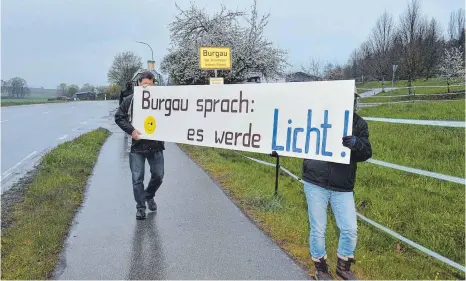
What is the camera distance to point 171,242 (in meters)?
4.67

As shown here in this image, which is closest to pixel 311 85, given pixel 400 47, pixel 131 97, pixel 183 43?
pixel 131 97

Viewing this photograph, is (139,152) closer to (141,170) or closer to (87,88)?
(141,170)

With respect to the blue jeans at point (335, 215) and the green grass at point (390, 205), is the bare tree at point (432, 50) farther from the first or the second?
the blue jeans at point (335, 215)

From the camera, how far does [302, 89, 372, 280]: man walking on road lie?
3551 millimetres

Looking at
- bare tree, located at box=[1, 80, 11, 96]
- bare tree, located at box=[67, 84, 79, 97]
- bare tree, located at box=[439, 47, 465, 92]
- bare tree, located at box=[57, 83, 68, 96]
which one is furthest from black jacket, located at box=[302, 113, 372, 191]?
bare tree, located at box=[57, 83, 68, 96]

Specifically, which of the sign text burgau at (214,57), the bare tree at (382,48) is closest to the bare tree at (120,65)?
the bare tree at (382,48)

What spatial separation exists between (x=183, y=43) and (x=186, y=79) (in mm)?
1946

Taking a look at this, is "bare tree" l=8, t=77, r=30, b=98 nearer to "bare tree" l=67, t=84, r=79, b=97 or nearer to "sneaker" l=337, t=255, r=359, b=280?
"bare tree" l=67, t=84, r=79, b=97

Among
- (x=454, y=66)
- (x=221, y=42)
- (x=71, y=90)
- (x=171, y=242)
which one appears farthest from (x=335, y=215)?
(x=71, y=90)

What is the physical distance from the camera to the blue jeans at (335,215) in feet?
11.7

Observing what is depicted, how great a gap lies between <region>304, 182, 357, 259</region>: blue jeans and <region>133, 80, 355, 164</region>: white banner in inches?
12.1

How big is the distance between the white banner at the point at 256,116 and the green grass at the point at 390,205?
3.95 feet

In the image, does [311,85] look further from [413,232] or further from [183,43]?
[183,43]

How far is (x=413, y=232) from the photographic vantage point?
4.88 metres
